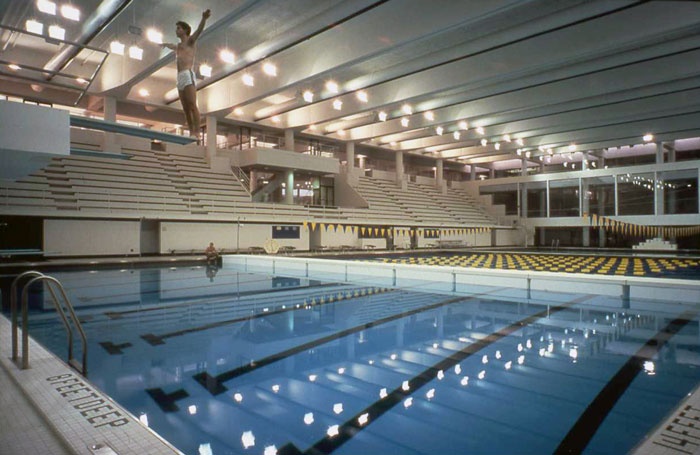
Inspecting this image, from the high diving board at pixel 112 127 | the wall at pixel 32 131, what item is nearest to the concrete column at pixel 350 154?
the high diving board at pixel 112 127

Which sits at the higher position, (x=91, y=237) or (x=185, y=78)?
(x=185, y=78)

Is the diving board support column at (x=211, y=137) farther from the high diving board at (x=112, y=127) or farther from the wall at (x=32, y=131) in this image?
the wall at (x=32, y=131)

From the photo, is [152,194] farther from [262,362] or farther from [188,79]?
[262,362]

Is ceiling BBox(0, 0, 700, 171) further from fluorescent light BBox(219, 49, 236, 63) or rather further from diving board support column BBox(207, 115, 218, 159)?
diving board support column BBox(207, 115, 218, 159)

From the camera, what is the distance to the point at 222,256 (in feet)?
45.9

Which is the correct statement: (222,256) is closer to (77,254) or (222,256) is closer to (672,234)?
(77,254)

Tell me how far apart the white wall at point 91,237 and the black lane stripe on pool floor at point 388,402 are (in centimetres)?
1295

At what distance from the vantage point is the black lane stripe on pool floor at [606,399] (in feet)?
7.26

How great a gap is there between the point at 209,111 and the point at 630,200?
22.7 meters

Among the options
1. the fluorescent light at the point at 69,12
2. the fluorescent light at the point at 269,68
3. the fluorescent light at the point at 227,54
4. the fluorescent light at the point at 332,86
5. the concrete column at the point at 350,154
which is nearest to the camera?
the fluorescent light at the point at 69,12

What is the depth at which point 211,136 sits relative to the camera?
18922 millimetres

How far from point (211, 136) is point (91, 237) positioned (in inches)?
276

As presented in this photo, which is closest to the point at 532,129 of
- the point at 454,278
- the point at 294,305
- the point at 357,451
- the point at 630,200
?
the point at 630,200

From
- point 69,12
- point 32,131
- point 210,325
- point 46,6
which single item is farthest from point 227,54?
point 32,131
